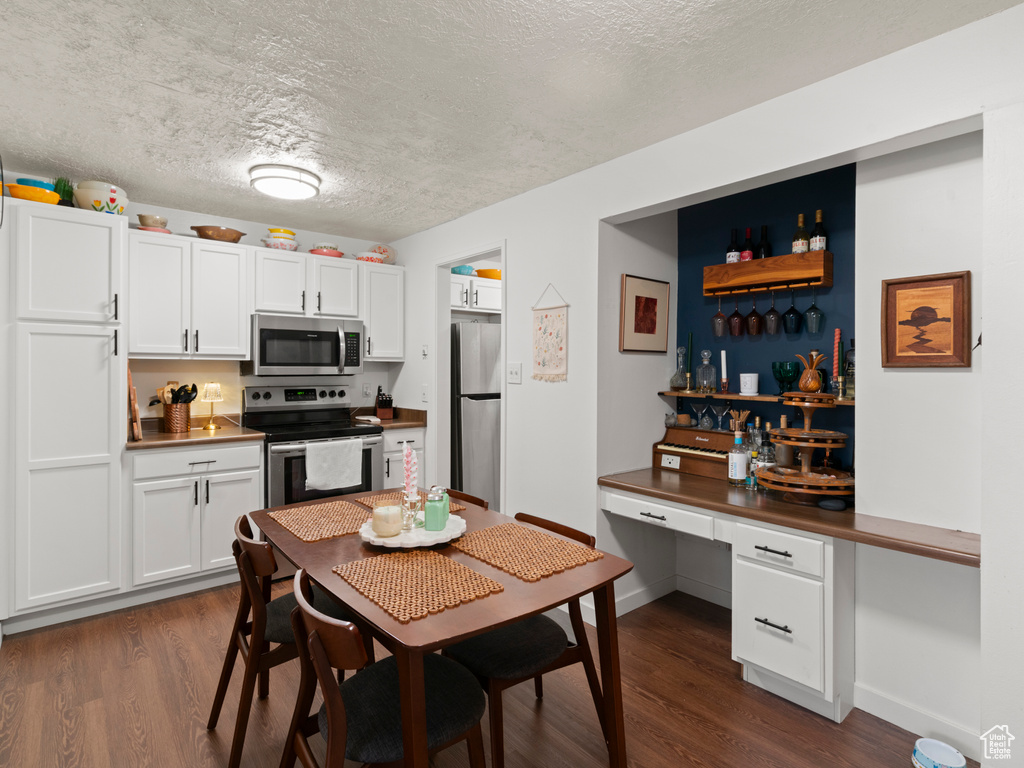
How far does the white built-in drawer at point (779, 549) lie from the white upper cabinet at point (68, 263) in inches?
136

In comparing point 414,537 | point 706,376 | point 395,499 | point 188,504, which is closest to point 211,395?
point 188,504

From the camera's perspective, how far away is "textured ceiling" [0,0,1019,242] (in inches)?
67.1

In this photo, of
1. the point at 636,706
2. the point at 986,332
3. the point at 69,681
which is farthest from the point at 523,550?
the point at 69,681

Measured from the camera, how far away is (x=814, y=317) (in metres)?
2.67

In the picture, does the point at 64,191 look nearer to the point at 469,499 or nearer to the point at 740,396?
the point at 469,499

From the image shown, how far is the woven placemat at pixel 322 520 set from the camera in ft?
6.47

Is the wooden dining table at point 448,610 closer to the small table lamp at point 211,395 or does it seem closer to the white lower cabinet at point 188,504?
the white lower cabinet at point 188,504

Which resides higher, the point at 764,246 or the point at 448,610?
the point at 764,246

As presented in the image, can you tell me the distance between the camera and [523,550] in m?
1.83

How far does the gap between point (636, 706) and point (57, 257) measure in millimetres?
3571

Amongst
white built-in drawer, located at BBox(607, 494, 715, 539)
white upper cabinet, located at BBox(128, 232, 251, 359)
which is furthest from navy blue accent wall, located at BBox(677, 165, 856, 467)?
white upper cabinet, located at BBox(128, 232, 251, 359)

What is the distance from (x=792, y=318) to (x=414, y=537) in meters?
→ 2.17

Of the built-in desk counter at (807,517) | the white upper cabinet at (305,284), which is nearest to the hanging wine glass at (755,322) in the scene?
the built-in desk counter at (807,517)

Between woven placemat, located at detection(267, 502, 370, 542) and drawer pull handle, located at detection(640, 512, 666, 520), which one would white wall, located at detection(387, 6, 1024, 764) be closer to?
drawer pull handle, located at detection(640, 512, 666, 520)
